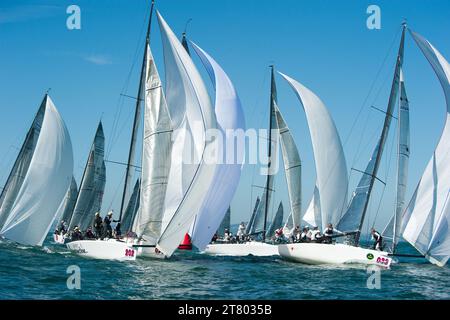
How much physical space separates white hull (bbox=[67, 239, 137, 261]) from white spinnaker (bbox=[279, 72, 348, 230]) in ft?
29.1

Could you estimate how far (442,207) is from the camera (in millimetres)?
22859

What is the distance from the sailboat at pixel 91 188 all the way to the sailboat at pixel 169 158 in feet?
26.3

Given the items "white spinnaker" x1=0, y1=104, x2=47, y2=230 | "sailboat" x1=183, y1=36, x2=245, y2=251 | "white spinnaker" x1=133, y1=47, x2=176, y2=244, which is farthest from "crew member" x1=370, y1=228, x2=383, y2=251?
"white spinnaker" x1=0, y1=104, x2=47, y2=230

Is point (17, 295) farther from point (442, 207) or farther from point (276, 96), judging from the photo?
point (276, 96)

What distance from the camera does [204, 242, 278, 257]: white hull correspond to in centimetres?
3191

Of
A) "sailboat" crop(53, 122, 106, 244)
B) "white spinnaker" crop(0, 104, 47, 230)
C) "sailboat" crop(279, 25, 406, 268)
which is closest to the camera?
"sailboat" crop(279, 25, 406, 268)

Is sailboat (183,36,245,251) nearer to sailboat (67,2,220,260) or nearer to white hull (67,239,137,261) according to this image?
sailboat (67,2,220,260)

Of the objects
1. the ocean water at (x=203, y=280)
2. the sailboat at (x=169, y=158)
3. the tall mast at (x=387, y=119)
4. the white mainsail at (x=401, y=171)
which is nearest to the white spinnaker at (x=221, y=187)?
the sailboat at (x=169, y=158)

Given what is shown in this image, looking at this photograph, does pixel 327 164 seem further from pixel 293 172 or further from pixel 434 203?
pixel 434 203

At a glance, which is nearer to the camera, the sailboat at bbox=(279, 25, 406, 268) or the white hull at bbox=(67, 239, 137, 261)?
the white hull at bbox=(67, 239, 137, 261)

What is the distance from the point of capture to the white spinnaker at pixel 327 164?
27.8 meters

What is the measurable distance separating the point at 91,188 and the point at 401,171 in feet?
54.4

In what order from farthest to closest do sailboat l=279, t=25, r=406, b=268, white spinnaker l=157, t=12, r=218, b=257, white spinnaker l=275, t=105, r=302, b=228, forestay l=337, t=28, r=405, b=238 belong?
white spinnaker l=275, t=105, r=302, b=228 → forestay l=337, t=28, r=405, b=238 → sailboat l=279, t=25, r=406, b=268 → white spinnaker l=157, t=12, r=218, b=257
